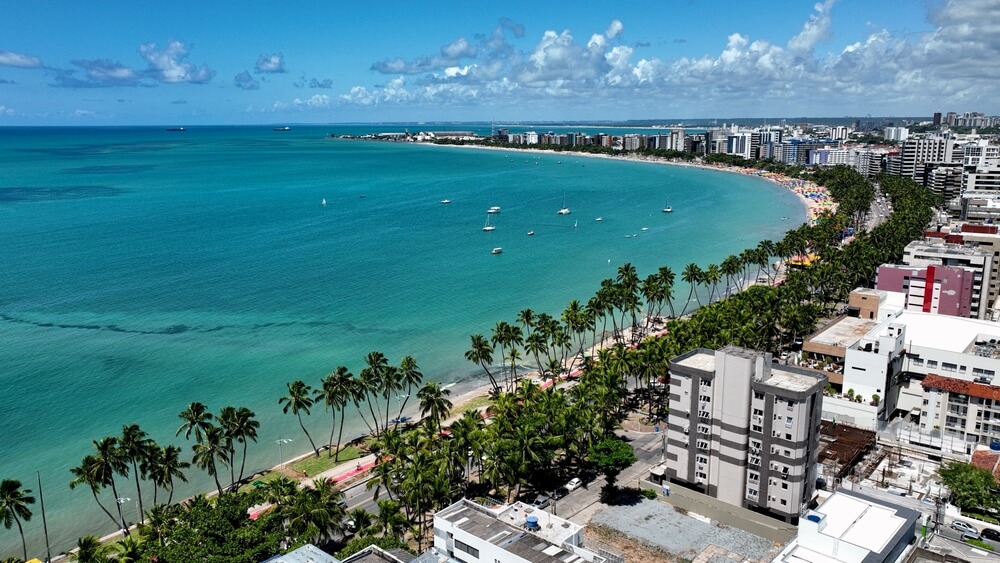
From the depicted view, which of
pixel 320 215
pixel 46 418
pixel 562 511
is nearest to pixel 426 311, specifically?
pixel 46 418

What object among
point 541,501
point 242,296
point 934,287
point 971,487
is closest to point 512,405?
point 541,501

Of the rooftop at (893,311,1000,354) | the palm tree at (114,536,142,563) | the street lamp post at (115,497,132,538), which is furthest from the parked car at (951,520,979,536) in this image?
the street lamp post at (115,497,132,538)

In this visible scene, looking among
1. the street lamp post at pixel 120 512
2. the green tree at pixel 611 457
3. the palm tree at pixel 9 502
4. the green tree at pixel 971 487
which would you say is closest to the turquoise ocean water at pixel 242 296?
the street lamp post at pixel 120 512

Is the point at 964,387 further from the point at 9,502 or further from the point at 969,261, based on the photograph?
the point at 9,502

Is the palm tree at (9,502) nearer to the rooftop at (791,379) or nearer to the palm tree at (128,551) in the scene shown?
the palm tree at (128,551)

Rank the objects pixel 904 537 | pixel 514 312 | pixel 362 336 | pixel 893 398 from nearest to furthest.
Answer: pixel 904 537 → pixel 893 398 → pixel 362 336 → pixel 514 312

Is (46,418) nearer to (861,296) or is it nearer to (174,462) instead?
(174,462)
